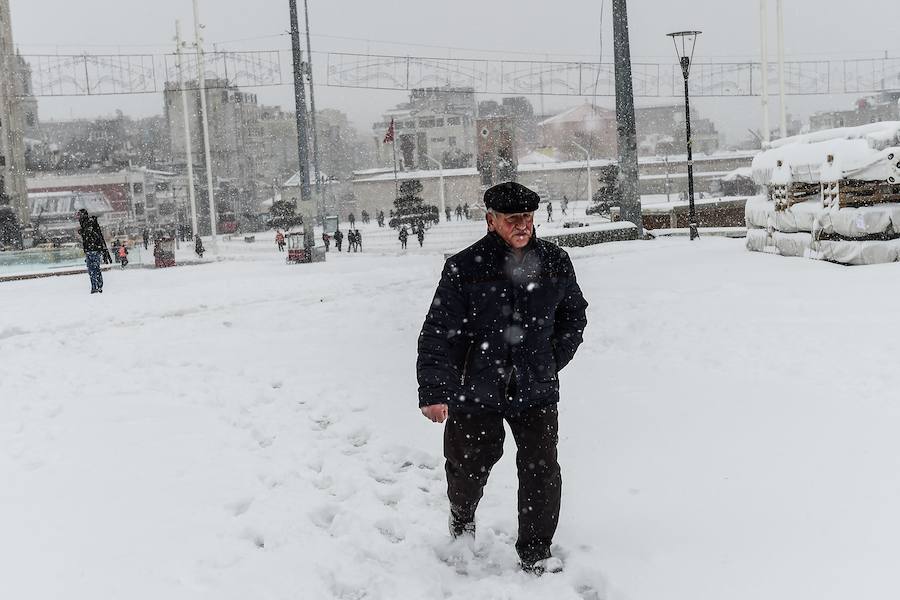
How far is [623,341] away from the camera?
368 inches

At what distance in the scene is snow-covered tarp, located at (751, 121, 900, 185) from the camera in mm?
12836

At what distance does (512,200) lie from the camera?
12.5 ft

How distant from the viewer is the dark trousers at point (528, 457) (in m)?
3.93

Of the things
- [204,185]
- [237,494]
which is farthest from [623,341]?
[204,185]

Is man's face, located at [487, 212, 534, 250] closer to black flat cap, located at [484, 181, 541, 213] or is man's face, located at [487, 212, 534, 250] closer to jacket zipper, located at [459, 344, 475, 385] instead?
black flat cap, located at [484, 181, 541, 213]

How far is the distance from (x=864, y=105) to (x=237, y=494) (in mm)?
131023

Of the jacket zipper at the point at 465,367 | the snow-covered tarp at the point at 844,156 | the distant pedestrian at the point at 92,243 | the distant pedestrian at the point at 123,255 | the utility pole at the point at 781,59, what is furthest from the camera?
the utility pole at the point at 781,59

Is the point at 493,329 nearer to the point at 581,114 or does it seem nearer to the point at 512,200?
the point at 512,200

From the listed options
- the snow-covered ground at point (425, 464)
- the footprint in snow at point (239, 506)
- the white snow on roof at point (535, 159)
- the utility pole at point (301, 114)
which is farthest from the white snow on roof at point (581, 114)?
the footprint in snow at point (239, 506)

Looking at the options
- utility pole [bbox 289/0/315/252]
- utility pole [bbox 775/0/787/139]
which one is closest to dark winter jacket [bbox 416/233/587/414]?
A: utility pole [bbox 289/0/315/252]

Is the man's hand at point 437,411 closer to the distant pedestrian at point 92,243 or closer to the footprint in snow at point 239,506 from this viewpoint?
the footprint in snow at point 239,506

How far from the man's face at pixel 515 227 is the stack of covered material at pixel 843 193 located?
1084 cm

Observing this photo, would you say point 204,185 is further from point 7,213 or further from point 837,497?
point 837,497

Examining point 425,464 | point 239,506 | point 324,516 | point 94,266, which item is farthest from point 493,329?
point 94,266
